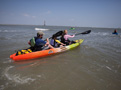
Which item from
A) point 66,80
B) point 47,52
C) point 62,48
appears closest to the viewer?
point 66,80

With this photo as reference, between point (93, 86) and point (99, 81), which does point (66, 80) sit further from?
point (99, 81)

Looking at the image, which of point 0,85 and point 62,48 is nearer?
point 0,85

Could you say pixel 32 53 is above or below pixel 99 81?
above

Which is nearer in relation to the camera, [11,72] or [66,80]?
[66,80]

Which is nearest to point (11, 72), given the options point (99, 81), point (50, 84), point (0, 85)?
point (0, 85)

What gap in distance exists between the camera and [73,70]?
3871mm

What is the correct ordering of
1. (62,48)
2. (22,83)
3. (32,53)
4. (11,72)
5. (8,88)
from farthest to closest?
1. (62,48)
2. (32,53)
3. (11,72)
4. (22,83)
5. (8,88)

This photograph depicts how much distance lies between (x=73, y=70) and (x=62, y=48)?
2.81 m

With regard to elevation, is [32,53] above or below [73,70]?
above

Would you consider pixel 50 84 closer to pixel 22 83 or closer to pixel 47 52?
pixel 22 83

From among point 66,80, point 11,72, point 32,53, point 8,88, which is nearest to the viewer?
point 8,88

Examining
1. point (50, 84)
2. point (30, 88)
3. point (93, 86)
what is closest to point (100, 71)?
point (93, 86)

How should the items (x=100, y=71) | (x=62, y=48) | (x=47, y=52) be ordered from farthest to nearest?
(x=62, y=48)
(x=47, y=52)
(x=100, y=71)

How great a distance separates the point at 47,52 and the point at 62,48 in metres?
1.47
